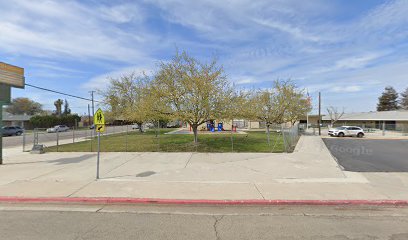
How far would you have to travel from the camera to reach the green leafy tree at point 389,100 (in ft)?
309

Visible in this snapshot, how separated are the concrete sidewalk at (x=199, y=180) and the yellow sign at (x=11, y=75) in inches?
147

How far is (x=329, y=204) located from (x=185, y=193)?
143 inches

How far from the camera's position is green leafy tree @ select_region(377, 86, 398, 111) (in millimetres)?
94188

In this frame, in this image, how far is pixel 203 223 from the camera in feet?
16.8

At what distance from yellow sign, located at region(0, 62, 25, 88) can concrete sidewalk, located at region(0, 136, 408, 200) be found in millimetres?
3742

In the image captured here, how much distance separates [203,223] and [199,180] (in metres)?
3.45

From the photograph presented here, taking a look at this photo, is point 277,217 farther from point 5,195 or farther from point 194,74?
point 194,74

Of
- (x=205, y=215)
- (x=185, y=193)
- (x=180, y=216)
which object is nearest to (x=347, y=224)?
(x=205, y=215)

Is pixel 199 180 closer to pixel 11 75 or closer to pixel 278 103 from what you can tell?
pixel 11 75

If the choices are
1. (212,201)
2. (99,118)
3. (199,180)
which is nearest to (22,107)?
(99,118)

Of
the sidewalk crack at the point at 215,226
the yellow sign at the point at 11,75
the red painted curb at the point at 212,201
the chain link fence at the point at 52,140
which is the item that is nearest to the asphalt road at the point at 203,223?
the sidewalk crack at the point at 215,226

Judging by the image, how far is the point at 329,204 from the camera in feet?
20.9

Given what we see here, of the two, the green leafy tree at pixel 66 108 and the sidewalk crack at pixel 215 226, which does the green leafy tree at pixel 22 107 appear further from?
the sidewalk crack at pixel 215 226

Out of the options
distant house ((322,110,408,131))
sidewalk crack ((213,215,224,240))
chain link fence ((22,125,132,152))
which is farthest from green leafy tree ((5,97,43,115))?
sidewalk crack ((213,215,224,240))
